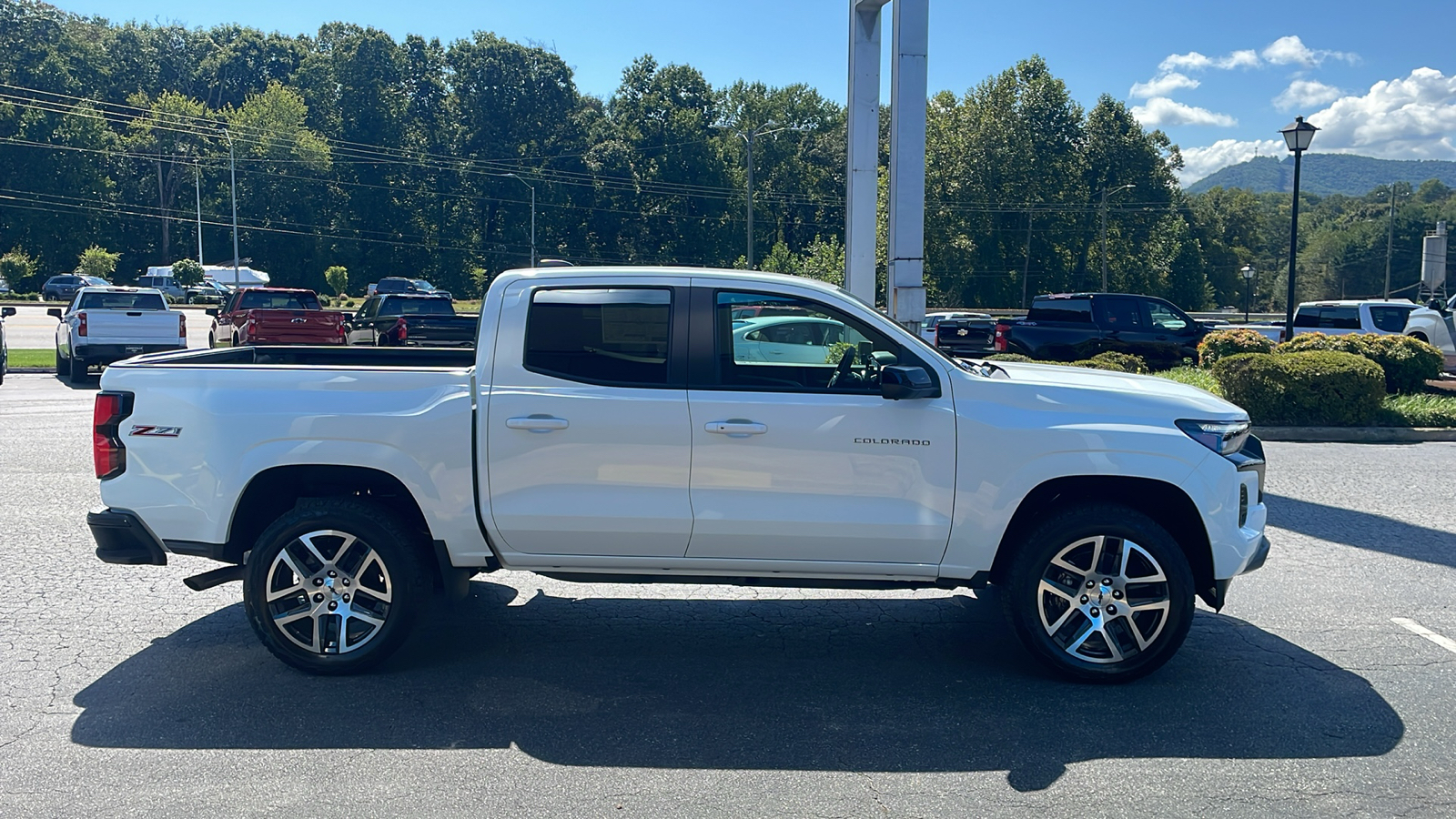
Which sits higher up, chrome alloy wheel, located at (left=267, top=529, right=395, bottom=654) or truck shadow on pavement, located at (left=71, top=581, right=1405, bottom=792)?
chrome alloy wheel, located at (left=267, top=529, right=395, bottom=654)

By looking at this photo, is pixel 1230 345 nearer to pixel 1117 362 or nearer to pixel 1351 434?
pixel 1117 362

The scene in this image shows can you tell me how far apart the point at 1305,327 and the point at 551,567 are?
2382cm

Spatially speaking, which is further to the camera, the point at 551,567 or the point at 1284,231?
the point at 1284,231

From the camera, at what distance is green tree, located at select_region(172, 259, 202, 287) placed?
6775cm

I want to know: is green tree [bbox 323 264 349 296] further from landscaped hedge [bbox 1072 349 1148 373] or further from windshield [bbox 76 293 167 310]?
landscaped hedge [bbox 1072 349 1148 373]

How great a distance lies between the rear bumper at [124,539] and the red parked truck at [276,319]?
1665cm

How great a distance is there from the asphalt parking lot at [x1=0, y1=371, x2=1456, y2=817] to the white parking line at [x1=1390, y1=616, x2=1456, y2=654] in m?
0.02

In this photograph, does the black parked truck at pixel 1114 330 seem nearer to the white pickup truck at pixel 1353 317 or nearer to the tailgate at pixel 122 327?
the white pickup truck at pixel 1353 317

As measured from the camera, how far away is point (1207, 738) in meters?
4.48

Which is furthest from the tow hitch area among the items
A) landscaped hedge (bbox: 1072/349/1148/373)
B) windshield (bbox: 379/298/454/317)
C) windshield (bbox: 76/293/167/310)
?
windshield (bbox: 379/298/454/317)

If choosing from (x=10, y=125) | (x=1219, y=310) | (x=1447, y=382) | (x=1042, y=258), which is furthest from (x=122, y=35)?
(x=1447, y=382)

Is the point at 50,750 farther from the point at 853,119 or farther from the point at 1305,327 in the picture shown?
the point at 1305,327

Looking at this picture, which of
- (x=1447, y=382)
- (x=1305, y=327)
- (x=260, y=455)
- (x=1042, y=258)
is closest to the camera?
(x=260, y=455)

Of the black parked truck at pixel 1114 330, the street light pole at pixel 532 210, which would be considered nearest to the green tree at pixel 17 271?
the street light pole at pixel 532 210
